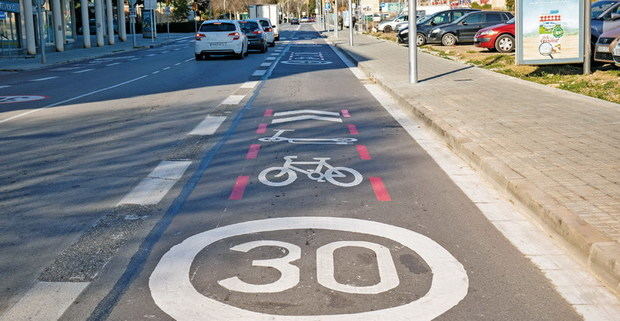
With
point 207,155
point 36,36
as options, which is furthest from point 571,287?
point 36,36

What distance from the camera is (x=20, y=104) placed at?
15102 mm

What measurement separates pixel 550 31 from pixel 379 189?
38.3ft

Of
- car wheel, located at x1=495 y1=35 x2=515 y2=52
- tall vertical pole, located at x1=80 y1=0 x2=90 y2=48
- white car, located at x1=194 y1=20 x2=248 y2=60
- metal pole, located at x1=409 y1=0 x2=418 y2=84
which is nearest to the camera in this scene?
metal pole, located at x1=409 y1=0 x2=418 y2=84

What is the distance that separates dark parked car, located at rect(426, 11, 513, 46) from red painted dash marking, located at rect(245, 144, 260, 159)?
27.0m

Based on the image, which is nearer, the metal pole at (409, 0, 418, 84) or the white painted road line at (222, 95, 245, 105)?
the white painted road line at (222, 95, 245, 105)

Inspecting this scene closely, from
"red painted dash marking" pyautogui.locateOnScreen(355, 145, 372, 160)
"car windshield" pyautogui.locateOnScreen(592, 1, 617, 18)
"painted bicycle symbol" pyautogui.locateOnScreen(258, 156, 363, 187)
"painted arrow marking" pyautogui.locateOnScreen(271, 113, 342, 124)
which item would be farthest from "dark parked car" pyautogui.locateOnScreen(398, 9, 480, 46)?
"painted bicycle symbol" pyautogui.locateOnScreen(258, 156, 363, 187)

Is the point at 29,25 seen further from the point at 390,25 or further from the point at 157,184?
the point at 157,184

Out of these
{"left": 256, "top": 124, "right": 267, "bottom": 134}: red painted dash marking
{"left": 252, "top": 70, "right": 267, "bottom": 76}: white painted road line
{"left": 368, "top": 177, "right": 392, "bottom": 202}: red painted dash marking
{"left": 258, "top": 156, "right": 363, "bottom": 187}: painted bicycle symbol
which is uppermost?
{"left": 252, "top": 70, "right": 267, "bottom": 76}: white painted road line

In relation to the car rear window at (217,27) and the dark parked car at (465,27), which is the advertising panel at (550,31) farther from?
the dark parked car at (465,27)

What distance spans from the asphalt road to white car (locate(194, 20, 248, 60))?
747 inches

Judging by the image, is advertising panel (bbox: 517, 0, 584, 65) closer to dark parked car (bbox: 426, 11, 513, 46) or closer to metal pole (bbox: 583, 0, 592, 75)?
metal pole (bbox: 583, 0, 592, 75)

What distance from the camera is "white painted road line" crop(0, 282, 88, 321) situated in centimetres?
405

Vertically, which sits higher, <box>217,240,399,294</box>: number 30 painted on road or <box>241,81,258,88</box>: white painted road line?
<box>241,81,258,88</box>: white painted road line

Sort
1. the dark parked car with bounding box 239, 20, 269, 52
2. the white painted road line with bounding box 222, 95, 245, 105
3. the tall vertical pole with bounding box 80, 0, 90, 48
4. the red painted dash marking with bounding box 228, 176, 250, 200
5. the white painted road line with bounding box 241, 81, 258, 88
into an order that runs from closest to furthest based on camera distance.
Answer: the red painted dash marking with bounding box 228, 176, 250, 200 → the white painted road line with bounding box 222, 95, 245, 105 → the white painted road line with bounding box 241, 81, 258, 88 → the dark parked car with bounding box 239, 20, 269, 52 → the tall vertical pole with bounding box 80, 0, 90, 48
